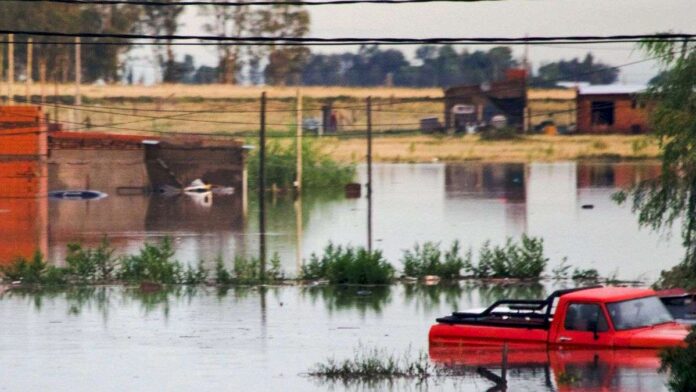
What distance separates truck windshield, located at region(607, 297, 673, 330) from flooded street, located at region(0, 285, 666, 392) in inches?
24.9

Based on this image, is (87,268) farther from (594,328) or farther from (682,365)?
(682,365)

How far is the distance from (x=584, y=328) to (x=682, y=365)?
17.6 feet

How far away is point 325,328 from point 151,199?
4300 centimetres

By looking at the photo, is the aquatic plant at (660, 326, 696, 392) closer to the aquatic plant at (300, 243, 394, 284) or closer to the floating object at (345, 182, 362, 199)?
the aquatic plant at (300, 243, 394, 284)

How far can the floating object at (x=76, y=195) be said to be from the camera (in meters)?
68.4

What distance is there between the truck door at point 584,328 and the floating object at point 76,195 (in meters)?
50.3

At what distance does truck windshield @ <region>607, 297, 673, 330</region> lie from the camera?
1972cm

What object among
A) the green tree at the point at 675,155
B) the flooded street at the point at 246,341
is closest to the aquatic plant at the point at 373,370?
the flooded street at the point at 246,341

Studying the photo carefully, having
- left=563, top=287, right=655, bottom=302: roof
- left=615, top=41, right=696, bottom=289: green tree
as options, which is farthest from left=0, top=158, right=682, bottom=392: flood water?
left=615, top=41, right=696, bottom=289: green tree

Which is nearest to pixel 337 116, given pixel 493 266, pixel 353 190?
pixel 353 190

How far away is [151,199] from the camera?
67.2 metres

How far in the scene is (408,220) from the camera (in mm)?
53281

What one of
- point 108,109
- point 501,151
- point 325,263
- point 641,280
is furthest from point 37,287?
point 501,151

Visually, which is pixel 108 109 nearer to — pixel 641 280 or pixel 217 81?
pixel 217 81
